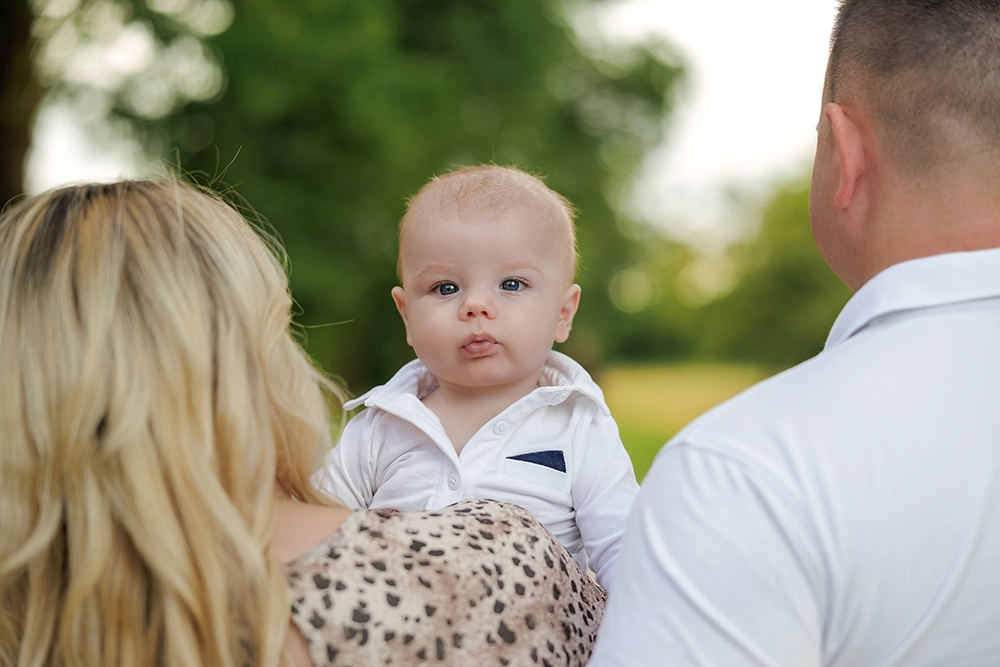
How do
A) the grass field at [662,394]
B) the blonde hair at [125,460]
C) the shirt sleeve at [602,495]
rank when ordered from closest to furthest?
the blonde hair at [125,460] < the shirt sleeve at [602,495] < the grass field at [662,394]

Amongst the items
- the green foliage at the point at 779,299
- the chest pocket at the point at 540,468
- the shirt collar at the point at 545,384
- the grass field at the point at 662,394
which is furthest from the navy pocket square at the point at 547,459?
the green foliage at the point at 779,299

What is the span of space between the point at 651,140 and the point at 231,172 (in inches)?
433

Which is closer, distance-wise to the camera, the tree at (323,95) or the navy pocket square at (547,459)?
the navy pocket square at (547,459)

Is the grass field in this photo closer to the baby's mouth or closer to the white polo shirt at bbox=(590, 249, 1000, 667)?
the baby's mouth

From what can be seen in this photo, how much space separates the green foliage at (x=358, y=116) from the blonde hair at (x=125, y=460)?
319 inches

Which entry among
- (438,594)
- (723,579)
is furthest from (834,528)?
(438,594)

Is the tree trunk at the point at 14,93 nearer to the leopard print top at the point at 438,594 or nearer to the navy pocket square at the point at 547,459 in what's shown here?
the navy pocket square at the point at 547,459

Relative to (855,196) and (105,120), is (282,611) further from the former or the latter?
(105,120)

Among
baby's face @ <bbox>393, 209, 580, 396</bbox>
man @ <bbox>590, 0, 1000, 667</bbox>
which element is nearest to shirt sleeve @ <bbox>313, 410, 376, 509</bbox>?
baby's face @ <bbox>393, 209, 580, 396</bbox>

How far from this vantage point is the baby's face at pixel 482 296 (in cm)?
250

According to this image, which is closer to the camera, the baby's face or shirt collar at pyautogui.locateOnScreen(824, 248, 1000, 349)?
shirt collar at pyautogui.locateOnScreen(824, 248, 1000, 349)

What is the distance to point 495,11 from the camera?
46.8 ft

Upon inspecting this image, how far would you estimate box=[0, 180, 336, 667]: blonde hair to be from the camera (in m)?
1.51

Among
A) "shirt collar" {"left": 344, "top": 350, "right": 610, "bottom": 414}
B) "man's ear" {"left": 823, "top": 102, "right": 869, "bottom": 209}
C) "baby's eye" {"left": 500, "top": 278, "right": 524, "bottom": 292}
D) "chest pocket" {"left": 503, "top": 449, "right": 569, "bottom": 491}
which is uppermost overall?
"man's ear" {"left": 823, "top": 102, "right": 869, "bottom": 209}
